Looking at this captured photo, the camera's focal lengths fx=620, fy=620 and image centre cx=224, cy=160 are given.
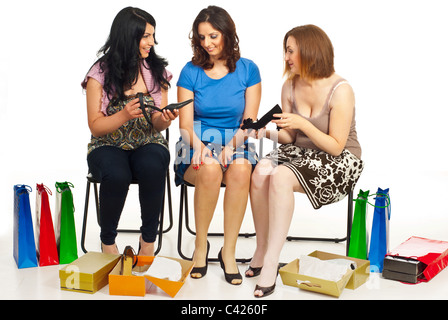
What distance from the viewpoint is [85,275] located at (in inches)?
111

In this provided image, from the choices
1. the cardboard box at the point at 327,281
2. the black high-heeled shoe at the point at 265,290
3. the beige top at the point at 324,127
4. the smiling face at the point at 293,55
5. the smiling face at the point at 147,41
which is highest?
the smiling face at the point at 147,41

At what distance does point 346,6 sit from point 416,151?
1.43m

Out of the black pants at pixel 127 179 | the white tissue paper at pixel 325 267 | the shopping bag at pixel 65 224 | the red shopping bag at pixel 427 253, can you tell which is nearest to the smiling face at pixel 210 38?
the black pants at pixel 127 179

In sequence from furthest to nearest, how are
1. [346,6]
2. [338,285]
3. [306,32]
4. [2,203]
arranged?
[346,6]
[2,203]
[306,32]
[338,285]

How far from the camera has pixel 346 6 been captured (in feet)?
17.1

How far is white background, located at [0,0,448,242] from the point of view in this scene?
519 centimetres

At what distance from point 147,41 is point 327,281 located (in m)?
1.50

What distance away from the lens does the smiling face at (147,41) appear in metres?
3.20

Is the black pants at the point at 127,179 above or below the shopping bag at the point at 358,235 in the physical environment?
above

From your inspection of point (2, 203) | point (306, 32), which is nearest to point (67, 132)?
point (2, 203)

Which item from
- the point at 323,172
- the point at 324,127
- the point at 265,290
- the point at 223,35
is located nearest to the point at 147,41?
the point at 223,35

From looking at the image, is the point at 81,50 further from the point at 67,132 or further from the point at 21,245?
the point at 21,245

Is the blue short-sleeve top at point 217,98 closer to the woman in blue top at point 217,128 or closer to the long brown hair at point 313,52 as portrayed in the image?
the woman in blue top at point 217,128

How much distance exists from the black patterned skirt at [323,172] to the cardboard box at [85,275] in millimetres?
975
